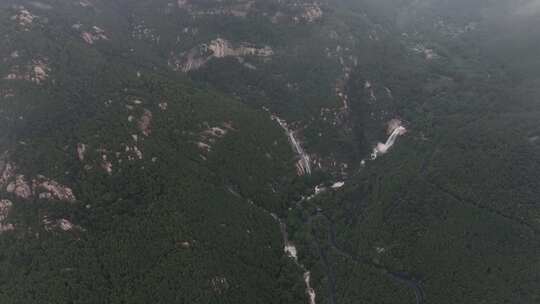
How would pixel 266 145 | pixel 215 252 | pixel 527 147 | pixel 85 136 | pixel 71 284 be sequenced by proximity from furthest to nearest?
pixel 266 145 → pixel 527 147 → pixel 85 136 → pixel 215 252 → pixel 71 284

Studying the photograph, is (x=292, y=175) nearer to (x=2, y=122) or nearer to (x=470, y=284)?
(x=470, y=284)

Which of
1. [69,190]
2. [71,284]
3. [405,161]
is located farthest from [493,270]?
[69,190]

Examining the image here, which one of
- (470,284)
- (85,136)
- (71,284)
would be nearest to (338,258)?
(470,284)

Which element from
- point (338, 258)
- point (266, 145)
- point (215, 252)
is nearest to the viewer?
point (215, 252)

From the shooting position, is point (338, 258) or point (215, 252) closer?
point (215, 252)

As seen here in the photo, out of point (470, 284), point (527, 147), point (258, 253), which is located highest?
point (527, 147)

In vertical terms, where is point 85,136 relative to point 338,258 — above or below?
above

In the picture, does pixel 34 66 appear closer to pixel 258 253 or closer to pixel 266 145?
pixel 266 145

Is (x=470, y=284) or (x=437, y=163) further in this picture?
→ (x=437, y=163)

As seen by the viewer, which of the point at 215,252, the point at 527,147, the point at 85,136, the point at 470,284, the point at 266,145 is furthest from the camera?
the point at 266,145
